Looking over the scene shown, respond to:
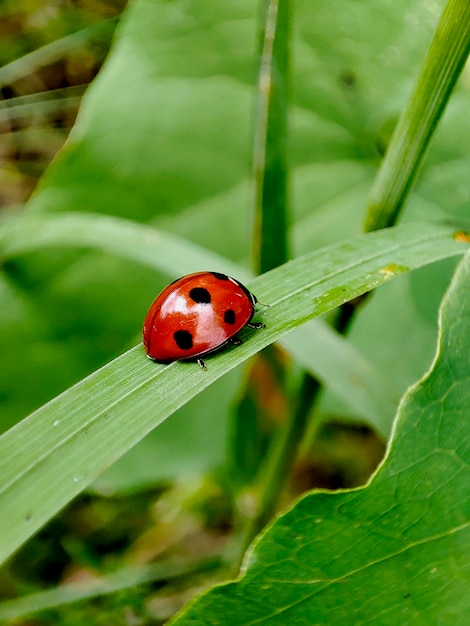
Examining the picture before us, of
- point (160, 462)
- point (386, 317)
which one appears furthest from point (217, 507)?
point (386, 317)


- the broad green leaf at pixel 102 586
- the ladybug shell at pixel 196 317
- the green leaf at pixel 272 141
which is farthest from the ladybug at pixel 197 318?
the broad green leaf at pixel 102 586

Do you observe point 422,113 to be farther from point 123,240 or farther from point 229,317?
point 123,240

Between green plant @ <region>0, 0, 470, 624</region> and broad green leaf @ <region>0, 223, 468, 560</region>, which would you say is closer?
broad green leaf @ <region>0, 223, 468, 560</region>

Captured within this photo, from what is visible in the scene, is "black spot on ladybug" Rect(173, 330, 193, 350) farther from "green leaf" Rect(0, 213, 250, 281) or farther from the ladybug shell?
"green leaf" Rect(0, 213, 250, 281)

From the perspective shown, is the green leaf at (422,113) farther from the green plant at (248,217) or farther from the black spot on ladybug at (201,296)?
the black spot on ladybug at (201,296)

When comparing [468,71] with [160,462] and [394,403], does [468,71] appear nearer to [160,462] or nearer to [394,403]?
[394,403]

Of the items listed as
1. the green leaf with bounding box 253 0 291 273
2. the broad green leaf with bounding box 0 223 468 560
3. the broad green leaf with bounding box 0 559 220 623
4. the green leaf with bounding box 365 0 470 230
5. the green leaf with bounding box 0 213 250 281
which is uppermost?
the green leaf with bounding box 0 213 250 281

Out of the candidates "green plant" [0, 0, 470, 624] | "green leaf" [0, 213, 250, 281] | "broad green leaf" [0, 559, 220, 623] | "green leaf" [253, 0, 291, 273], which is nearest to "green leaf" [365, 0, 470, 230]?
"green plant" [0, 0, 470, 624]

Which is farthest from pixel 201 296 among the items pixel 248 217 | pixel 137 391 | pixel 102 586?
pixel 102 586
